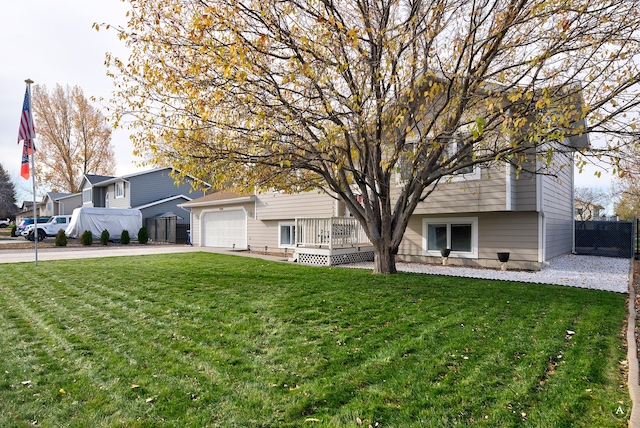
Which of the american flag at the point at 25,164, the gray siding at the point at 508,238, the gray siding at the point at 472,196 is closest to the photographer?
the gray siding at the point at 472,196

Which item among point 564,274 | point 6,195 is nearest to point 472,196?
point 564,274

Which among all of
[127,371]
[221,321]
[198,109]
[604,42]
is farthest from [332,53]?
[127,371]

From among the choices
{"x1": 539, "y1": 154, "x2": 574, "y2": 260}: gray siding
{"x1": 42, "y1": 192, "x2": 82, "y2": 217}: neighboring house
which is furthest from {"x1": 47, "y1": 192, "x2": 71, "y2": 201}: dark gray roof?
{"x1": 539, "y1": 154, "x2": 574, "y2": 260}: gray siding

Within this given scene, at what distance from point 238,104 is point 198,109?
69cm

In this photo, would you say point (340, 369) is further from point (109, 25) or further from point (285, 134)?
point (109, 25)

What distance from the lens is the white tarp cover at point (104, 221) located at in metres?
24.1

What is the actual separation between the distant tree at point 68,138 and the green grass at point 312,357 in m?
36.3

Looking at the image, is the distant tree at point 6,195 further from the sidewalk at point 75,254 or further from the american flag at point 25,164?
the american flag at point 25,164

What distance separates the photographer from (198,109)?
6426mm

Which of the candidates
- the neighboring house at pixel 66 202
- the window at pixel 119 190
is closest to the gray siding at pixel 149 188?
the window at pixel 119 190

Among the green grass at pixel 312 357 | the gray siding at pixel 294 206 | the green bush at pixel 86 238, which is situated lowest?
the green grass at pixel 312 357

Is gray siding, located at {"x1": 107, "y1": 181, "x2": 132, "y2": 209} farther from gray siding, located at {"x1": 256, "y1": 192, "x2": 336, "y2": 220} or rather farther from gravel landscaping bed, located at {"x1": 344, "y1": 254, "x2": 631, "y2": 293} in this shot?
gravel landscaping bed, located at {"x1": 344, "y1": 254, "x2": 631, "y2": 293}

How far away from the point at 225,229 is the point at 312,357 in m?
16.1

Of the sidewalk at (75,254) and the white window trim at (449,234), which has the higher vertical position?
the white window trim at (449,234)
